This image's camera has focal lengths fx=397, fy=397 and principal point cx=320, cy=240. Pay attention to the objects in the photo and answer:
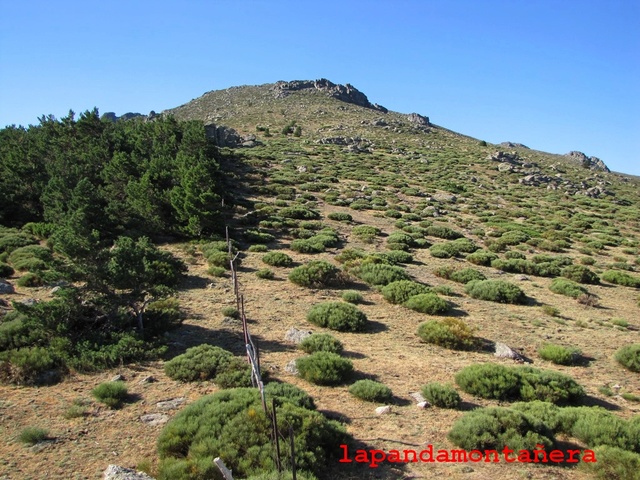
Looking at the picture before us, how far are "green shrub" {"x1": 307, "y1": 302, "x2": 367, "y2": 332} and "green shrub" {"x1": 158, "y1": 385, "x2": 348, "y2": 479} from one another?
238 inches

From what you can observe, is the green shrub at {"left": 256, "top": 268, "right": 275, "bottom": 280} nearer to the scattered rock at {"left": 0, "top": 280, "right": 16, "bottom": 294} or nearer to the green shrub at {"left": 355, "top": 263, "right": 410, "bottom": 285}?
the green shrub at {"left": 355, "top": 263, "right": 410, "bottom": 285}

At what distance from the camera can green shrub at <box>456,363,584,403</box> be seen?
9500 mm

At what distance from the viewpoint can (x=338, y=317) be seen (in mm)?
13789

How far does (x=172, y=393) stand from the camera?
9.10 metres

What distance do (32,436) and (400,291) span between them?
12.9 metres

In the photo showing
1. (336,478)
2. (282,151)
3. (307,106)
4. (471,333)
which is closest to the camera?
(336,478)

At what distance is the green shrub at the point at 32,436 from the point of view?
717cm

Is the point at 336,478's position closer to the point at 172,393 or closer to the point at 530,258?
the point at 172,393

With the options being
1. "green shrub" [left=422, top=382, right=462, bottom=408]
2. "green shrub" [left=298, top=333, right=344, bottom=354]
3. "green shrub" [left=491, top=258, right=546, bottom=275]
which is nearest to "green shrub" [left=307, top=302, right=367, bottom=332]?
"green shrub" [left=298, top=333, right=344, bottom=354]

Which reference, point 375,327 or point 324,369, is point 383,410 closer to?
point 324,369

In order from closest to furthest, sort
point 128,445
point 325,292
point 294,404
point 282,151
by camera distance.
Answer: point 128,445
point 294,404
point 325,292
point 282,151

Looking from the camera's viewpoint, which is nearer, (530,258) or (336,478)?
(336,478)

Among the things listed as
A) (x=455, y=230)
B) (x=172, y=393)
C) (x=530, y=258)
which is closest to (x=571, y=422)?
(x=172, y=393)

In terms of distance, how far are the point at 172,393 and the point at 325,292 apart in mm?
9155
